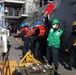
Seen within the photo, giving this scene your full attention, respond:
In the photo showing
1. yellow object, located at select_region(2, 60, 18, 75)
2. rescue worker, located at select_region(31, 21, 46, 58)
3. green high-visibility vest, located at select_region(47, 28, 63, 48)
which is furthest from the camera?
rescue worker, located at select_region(31, 21, 46, 58)

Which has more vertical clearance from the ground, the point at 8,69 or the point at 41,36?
the point at 41,36

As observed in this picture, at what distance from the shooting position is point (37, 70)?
520cm

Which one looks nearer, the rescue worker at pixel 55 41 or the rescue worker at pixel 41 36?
the rescue worker at pixel 55 41

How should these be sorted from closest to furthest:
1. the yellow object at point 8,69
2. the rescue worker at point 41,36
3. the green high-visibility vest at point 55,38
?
the green high-visibility vest at point 55,38
the yellow object at point 8,69
the rescue worker at point 41,36

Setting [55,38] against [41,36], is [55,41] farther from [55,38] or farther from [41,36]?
[41,36]

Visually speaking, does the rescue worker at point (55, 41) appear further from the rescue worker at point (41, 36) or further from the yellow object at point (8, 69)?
the rescue worker at point (41, 36)

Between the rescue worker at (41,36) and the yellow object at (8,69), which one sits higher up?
the rescue worker at (41,36)

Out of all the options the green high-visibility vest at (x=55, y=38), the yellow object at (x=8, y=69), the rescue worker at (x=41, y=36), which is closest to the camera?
the green high-visibility vest at (x=55, y=38)

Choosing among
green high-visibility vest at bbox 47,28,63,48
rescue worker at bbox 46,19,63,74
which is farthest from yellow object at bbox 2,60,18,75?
green high-visibility vest at bbox 47,28,63,48

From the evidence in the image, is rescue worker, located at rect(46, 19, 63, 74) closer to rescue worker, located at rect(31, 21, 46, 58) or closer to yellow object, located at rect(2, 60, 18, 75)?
yellow object, located at rect(2, 60, 18, 75)

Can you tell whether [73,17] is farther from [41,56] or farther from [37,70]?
[37,70]

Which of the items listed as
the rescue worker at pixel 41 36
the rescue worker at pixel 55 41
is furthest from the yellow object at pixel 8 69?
the rescue worker at pixel 41 36

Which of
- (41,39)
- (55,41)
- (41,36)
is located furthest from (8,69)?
(41,39)

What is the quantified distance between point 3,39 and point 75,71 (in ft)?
12.5
